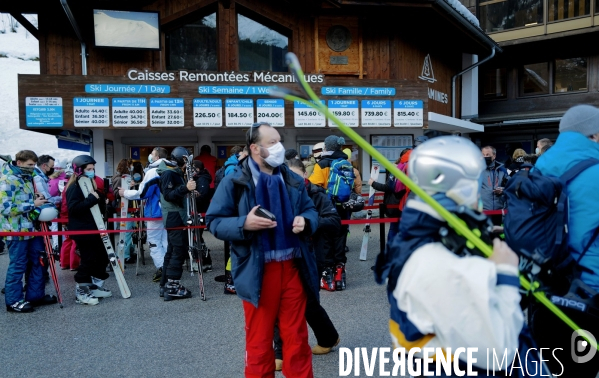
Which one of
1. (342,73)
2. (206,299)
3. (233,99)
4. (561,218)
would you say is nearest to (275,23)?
(342,73)

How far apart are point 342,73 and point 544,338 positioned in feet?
38.7

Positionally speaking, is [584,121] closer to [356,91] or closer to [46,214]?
[46,214]

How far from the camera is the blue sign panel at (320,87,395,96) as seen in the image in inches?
473

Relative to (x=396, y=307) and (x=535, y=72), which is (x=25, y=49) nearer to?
(x=535, y=72)

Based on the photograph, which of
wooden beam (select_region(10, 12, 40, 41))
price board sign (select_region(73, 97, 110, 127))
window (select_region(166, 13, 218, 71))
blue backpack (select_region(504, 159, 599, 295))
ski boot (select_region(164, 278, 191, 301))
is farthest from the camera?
window (select_region(166, 13, 218, 71))

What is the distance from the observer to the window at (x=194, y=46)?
530 inches

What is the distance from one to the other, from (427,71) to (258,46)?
17.3ft

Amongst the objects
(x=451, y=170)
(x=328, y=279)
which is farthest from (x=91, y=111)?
(x=451, y=170)

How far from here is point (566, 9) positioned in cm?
1853

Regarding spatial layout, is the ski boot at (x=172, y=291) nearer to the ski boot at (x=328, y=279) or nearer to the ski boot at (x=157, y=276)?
the ski boot at (x=157, y=276)

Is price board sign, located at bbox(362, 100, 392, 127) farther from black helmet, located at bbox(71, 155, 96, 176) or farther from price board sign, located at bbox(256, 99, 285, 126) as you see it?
black helmet, located at bbox(71, 155, 96, 176)

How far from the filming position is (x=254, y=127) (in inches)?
136

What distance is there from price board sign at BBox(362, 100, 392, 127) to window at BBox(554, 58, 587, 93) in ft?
33.5

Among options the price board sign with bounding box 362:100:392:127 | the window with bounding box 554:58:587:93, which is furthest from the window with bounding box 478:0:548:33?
the price board sign with bounding box 362:100:392:127
